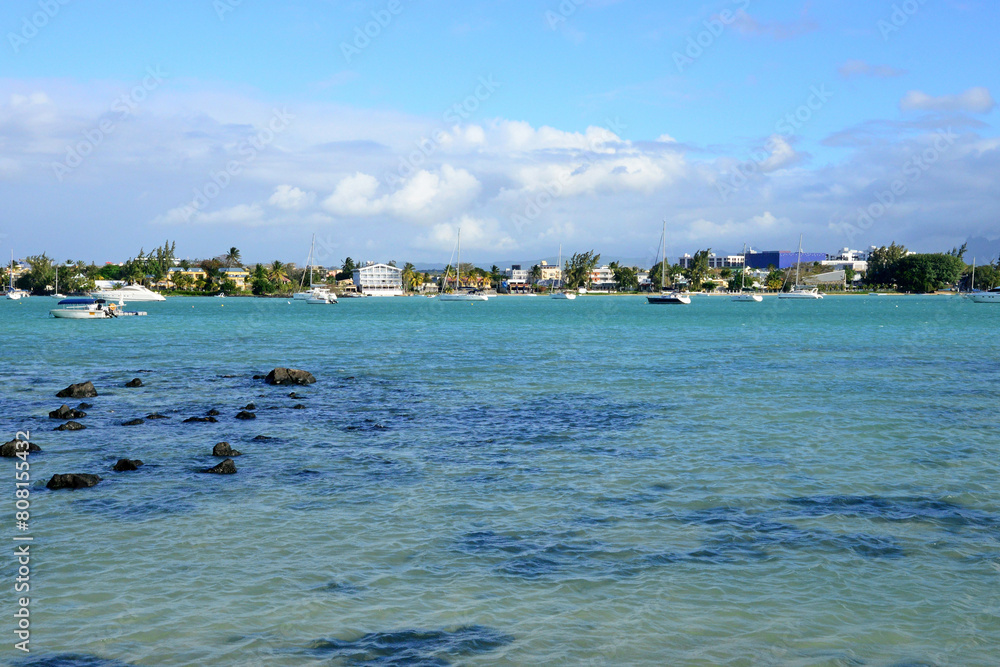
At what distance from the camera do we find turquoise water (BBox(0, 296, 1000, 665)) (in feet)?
33.1

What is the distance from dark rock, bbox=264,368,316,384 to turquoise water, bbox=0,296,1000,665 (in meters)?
4.44

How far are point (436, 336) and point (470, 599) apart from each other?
214 ft

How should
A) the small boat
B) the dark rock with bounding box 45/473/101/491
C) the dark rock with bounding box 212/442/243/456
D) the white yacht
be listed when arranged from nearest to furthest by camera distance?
the dark rock with bounding box 45/473/101/491 → the dark rock with bounding box 212/442/243/456 → the small boat → the white yacht

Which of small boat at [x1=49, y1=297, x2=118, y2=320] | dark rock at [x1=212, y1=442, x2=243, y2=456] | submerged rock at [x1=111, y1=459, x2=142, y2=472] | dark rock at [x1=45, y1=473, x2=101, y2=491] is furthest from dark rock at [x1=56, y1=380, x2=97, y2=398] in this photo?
small boat at [x1=49, y1=297, x2=118, y2=320]

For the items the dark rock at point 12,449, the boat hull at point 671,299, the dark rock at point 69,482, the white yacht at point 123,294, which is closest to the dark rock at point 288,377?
Answer: the dark rock at point 12,449

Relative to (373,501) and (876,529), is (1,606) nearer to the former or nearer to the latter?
(373,501)

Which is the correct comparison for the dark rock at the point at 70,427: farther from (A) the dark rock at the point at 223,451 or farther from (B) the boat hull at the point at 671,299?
(B) the boat hull at the point at 671,299

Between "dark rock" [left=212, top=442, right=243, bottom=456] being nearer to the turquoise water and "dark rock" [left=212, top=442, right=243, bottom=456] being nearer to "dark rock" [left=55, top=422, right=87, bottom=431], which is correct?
the turquoise water

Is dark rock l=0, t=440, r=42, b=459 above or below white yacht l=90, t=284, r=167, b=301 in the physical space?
below

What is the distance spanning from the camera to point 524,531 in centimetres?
1420

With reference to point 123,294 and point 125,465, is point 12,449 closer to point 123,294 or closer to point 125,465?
point 125,465

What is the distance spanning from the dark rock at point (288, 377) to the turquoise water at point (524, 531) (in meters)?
4.44

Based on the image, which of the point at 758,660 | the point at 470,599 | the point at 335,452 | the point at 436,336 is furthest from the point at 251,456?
the point at 436,336

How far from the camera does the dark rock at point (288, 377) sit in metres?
36.7
